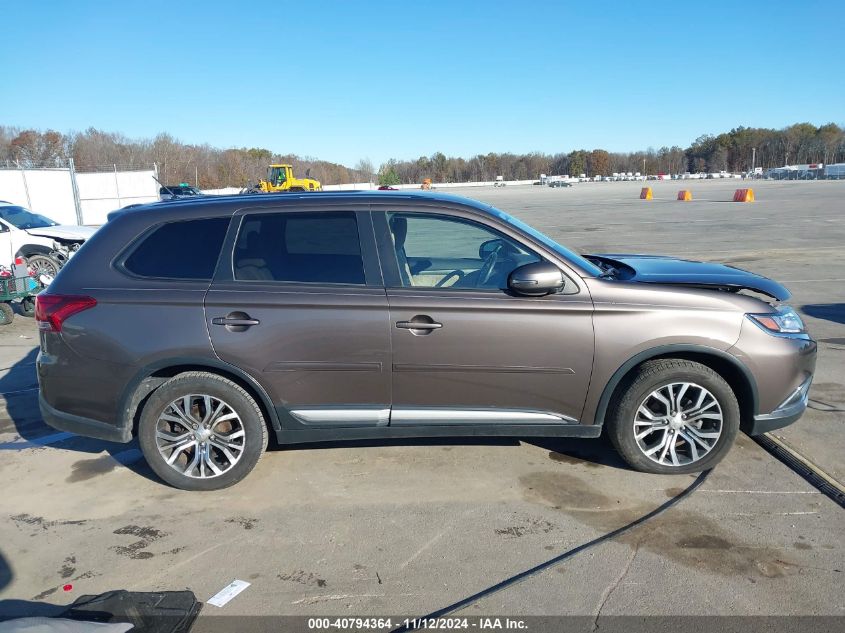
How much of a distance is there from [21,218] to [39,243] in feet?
4.10

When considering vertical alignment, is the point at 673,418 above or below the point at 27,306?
below

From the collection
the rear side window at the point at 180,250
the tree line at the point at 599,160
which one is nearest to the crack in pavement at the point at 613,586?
the rear side window at the point at 180,250

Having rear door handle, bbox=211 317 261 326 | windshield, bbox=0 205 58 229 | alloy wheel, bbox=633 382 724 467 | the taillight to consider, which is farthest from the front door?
windshield, bbox=0 205 58 229

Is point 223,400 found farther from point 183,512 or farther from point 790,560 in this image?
Answer: point 790,560

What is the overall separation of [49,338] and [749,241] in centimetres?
1719

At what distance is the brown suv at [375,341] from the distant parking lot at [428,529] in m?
0.36

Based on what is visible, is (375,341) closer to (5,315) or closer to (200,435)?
(200,435)

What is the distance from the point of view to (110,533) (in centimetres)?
370

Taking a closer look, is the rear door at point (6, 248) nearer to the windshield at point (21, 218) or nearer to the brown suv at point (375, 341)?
the windshield at point (21, 218)

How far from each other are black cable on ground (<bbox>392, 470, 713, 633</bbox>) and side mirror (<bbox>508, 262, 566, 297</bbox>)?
146 cm

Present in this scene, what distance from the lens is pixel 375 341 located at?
3936 mm

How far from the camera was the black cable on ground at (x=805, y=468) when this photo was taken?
3889 mm

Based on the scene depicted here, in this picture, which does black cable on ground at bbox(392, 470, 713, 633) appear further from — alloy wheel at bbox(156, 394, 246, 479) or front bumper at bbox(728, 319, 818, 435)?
alloy wheel at bbox(156, 394, 246, 479)

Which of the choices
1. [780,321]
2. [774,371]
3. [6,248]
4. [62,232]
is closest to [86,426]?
[774,371]
